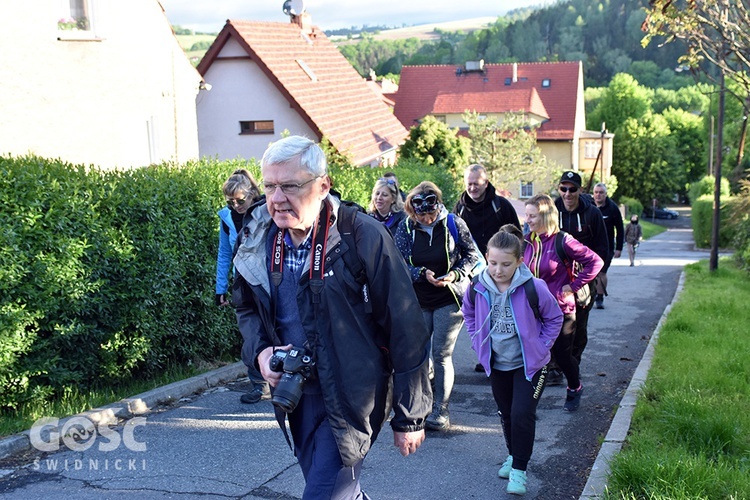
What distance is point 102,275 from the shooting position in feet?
22.4

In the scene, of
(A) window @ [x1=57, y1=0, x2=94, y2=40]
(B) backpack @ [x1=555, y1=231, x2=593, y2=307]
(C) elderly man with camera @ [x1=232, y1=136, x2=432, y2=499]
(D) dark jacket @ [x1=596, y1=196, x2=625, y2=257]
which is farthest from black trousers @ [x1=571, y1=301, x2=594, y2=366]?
(A) window @ [x1=57, y1=0, x2=94, y2=40]

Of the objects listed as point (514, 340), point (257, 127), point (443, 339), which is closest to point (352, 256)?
point (514, 340)

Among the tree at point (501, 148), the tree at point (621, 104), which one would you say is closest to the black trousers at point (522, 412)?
the tree at point (501, 148)

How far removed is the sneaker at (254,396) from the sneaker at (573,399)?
8.93 feet

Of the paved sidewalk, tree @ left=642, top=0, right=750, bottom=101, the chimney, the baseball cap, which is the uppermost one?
the chimney

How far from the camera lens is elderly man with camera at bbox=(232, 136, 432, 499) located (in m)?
3.21

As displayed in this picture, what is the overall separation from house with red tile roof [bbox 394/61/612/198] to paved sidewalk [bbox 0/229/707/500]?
181 feet

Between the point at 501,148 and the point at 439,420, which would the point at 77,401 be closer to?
the point at 439,420

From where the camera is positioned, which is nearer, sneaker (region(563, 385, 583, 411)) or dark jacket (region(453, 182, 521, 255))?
sneaker (region(563, 385, 583, 411))

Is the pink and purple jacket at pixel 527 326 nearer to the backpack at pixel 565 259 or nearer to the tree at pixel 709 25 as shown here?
the backpack at pixel 565 259

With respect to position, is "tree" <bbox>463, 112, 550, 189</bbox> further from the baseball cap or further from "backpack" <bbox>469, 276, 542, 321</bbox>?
"backpack" <bbox>469, 276, 542, 321</bbox>

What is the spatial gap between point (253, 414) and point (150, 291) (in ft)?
4.96

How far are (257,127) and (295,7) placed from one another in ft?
19.5

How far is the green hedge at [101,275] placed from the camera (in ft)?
19.9
